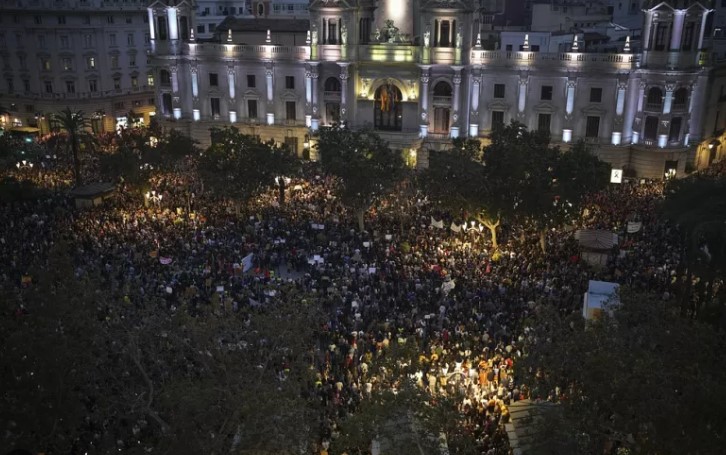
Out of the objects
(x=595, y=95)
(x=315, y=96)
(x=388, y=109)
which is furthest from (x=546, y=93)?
(x=315, y=96)

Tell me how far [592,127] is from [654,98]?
5.31 metres

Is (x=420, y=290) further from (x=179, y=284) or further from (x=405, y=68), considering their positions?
(x=405, y=68)

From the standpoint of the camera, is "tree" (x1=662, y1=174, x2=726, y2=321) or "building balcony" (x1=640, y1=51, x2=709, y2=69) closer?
"tree" (x1=662, y1=174, x2=726, y2=321)

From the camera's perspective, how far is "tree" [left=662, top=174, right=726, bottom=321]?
2598cm

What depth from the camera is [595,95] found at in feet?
190

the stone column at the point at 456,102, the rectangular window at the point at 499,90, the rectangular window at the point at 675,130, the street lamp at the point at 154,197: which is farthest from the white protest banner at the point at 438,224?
the rectangular window at the point at 675,130

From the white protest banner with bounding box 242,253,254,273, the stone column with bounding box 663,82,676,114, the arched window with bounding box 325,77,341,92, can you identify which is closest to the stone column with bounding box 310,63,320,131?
the arched window with bounding box 325,77,341,92

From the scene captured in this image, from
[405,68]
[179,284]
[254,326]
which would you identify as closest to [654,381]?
[254,326]

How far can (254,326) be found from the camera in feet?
72.5

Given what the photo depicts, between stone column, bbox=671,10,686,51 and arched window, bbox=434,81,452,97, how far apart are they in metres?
18.1

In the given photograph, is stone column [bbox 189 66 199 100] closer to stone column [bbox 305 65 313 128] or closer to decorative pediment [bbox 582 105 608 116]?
stone column [bbox 305 65 313 128]

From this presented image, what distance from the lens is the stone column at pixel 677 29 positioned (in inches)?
2103

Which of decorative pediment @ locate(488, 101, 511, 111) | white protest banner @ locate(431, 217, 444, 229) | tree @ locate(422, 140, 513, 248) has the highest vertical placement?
decorative pediment @ locate(488, 101, 511, 111)

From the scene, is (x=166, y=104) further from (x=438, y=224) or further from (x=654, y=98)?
(x=654, y=98)
